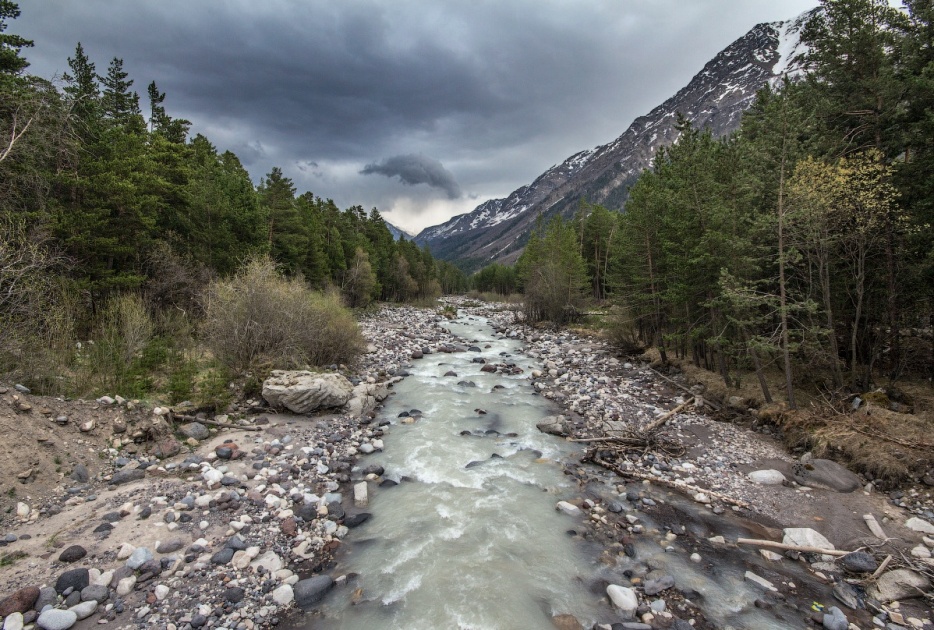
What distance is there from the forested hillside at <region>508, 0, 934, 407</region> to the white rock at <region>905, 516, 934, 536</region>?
478 centimetres

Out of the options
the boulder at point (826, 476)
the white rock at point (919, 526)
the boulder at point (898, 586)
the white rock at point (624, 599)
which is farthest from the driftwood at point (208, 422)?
the white rock at point (919, 526)

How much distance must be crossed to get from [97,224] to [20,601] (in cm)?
1387

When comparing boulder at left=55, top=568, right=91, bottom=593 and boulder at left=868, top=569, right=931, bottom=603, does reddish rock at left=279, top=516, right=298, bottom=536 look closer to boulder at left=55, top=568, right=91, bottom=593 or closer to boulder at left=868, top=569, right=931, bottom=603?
boulder at left=55, top=568, right=91, bottom=593

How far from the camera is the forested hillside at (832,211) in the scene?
10.9 meters

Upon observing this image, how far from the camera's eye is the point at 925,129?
10477 mm

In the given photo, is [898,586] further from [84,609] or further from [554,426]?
[84,609]

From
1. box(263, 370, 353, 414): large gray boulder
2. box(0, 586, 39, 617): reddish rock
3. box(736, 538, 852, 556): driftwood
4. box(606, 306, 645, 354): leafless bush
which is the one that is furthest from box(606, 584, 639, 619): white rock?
box(606, 306, 645, 354): leafless bush

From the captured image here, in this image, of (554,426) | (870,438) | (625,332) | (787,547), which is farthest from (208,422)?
(625,332)

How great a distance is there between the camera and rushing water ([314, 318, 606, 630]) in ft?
18.9

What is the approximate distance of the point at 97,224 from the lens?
13.7m

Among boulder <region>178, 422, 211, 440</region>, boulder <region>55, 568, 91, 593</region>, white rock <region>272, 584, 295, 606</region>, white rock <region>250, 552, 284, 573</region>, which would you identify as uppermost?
boulder <region>178, 422, 211, 440</region>

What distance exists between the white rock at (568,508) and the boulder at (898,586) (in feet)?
15.2

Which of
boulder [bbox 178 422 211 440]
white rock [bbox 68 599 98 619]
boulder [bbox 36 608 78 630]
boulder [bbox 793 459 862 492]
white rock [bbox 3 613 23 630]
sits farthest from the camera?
boulder [bbox 178 422 211 440]

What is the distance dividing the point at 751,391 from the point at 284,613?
1647 centimetres
